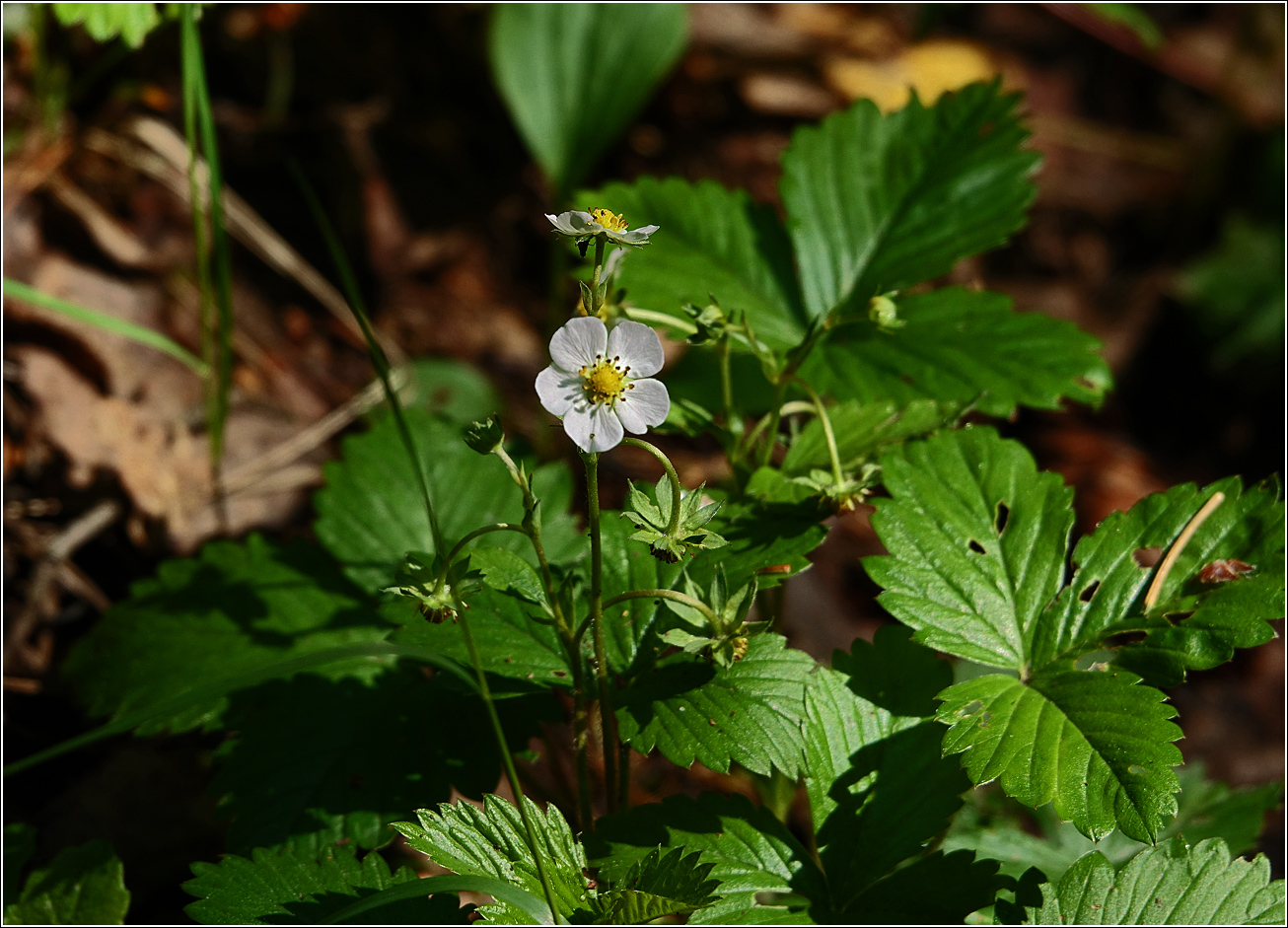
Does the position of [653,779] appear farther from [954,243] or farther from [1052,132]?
[1052,132]

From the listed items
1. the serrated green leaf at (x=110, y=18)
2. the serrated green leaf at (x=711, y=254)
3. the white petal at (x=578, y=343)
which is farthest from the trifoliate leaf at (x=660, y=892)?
the serrated green leaf at (x=110, y=18)

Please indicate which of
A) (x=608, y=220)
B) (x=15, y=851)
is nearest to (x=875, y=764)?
(x=608, y=220)

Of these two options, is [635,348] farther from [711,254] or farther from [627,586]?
[711,254]

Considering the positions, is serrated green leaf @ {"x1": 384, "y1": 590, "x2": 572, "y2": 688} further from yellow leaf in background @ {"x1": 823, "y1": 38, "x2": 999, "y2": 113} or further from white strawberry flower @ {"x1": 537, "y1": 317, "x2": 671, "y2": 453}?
yellow leaf in background @ {"x1": 823, "y1": 38, "x2": 999, "y2": 113}

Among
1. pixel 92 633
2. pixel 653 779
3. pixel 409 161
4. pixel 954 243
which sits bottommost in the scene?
pixel 653 779

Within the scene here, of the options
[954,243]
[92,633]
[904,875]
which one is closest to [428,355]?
[92,633]

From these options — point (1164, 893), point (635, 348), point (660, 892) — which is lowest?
point (1164, 893)

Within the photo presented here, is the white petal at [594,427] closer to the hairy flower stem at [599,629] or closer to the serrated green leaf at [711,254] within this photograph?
the hairy flower stem at [599,629]

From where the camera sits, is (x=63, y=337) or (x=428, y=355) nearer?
(x=63, y=337)
